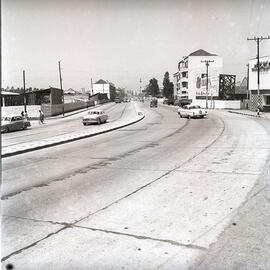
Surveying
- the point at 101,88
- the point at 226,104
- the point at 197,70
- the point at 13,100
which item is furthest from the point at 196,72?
the point at 101,88

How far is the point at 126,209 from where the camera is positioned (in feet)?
23.0

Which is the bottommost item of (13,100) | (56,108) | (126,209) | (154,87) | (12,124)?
(126,209)

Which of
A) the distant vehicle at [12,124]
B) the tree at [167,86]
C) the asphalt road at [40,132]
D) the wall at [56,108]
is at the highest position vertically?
the tree at [167,86]

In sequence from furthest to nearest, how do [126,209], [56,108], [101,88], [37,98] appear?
1. [101,88]
2. [56,108]
3. [37,98]
4. [126,209]

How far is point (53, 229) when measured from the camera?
5.95 meters

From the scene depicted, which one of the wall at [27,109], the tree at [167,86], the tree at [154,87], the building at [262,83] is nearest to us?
the wall at [27,109]

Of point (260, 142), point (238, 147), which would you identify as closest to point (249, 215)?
point (238, 147)

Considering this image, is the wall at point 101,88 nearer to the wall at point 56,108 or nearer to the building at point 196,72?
the building at point 196,72

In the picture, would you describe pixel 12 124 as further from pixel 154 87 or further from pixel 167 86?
pixel 154 87

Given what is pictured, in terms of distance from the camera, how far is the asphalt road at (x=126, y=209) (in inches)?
193

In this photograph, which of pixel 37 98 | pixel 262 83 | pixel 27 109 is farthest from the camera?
pixel 37 98

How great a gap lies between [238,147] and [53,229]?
1152 cm

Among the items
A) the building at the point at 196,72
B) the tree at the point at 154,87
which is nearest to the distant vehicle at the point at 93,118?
the building at the point at 196,72

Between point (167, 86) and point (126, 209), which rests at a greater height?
point (167, 86)
